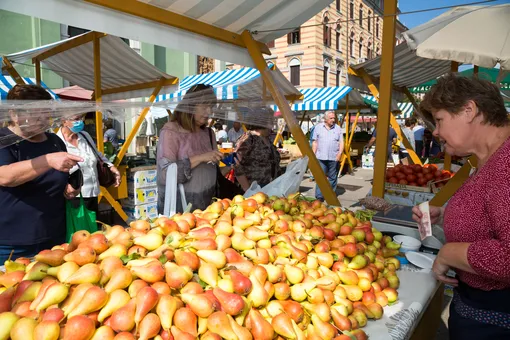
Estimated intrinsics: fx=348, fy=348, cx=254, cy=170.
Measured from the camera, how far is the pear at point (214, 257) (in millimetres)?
1299

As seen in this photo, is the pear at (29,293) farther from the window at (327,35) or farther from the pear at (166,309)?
the window at (327,35)

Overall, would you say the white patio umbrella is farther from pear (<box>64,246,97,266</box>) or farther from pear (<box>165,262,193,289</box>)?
pear (<box>64,246,97,266</box>)

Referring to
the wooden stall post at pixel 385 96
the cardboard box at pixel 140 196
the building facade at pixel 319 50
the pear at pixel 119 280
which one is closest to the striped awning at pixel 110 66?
the cardboard box at pixel 140 196

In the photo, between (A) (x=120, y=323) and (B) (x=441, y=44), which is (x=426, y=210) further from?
(B) (x=441, y=44)

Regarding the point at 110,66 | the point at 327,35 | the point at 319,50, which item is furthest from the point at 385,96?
the point at 327,35

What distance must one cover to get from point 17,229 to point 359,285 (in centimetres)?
185

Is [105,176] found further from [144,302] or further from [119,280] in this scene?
[144,302]

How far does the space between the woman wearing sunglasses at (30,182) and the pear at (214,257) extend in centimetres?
88

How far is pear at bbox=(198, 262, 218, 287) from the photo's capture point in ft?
3.92

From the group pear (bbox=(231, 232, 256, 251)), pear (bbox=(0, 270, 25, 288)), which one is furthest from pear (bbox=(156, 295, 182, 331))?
pear (bbox=(0, 270, 25, 288))

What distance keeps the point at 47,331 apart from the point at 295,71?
100 ft

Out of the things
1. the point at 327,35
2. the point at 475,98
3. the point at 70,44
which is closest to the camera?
the point at 475,98

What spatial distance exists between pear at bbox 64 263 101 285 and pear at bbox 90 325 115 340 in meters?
0.20

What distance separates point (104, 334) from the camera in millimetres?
952
